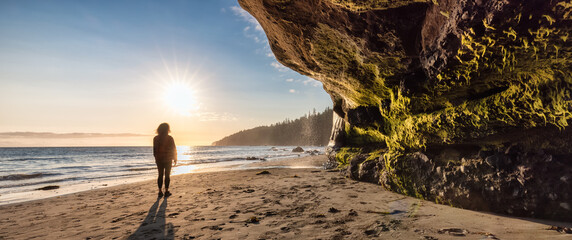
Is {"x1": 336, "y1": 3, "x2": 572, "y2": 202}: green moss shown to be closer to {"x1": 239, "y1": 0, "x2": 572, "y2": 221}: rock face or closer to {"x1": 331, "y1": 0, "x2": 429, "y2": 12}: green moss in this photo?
{"x1": 239, "y1": 0, "x2": 572, "y2": 221}: rock face

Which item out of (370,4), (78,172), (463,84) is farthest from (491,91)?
(78,172)

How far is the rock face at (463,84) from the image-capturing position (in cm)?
300

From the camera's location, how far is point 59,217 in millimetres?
5254

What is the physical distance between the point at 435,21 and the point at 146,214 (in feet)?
21.8

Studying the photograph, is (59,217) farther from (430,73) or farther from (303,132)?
(303,132)

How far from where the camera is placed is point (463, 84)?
13.5 ft

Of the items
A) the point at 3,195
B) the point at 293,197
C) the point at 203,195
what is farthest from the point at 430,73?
the point at 3,195

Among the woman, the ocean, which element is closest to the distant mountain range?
the ocean

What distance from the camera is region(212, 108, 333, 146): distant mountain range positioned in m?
112

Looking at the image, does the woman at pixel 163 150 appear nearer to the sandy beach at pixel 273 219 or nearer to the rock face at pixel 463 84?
the sandy beach at pixel 273 219

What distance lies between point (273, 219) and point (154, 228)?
1.96 metres

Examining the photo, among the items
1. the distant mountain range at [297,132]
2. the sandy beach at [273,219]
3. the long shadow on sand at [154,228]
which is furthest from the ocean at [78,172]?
the distant mountain range at [297,132]

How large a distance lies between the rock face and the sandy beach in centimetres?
48

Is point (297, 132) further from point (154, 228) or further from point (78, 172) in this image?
point (154, 228)
